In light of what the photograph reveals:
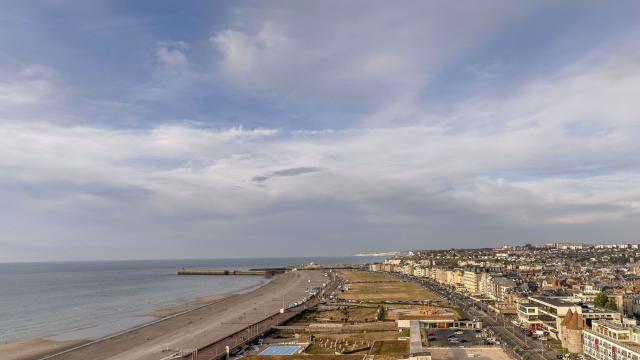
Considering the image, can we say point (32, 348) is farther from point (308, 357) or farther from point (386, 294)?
point (386, 294)

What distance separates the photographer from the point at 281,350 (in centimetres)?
7644

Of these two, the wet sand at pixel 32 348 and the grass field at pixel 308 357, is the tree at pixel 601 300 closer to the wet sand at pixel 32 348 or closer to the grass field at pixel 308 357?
the grass field at pixel 308 357

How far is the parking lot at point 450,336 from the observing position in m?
77.1

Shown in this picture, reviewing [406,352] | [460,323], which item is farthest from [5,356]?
[460,323]

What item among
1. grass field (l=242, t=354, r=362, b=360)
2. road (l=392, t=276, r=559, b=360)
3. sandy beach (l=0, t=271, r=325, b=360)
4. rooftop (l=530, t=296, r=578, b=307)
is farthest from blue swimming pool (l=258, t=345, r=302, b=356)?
rooftop (l=530, t=296, r=578, b=307)

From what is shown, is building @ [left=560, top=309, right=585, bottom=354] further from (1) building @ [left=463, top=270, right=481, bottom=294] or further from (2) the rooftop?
(1) building @ [left=463, top=270, right=481, bottom=294]

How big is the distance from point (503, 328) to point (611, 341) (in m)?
30.2

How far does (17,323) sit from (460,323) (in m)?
91.5

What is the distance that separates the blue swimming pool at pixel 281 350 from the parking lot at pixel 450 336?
19.1 m

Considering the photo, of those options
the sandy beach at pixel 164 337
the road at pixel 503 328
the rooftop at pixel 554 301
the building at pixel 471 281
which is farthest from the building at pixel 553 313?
the building at pixel 471 281

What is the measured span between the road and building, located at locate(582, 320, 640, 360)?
4.73 metres

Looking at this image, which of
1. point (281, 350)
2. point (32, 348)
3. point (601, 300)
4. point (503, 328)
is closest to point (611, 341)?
point (503, 328)

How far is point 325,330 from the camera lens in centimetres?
9181

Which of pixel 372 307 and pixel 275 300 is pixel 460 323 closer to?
pixel 372 307
